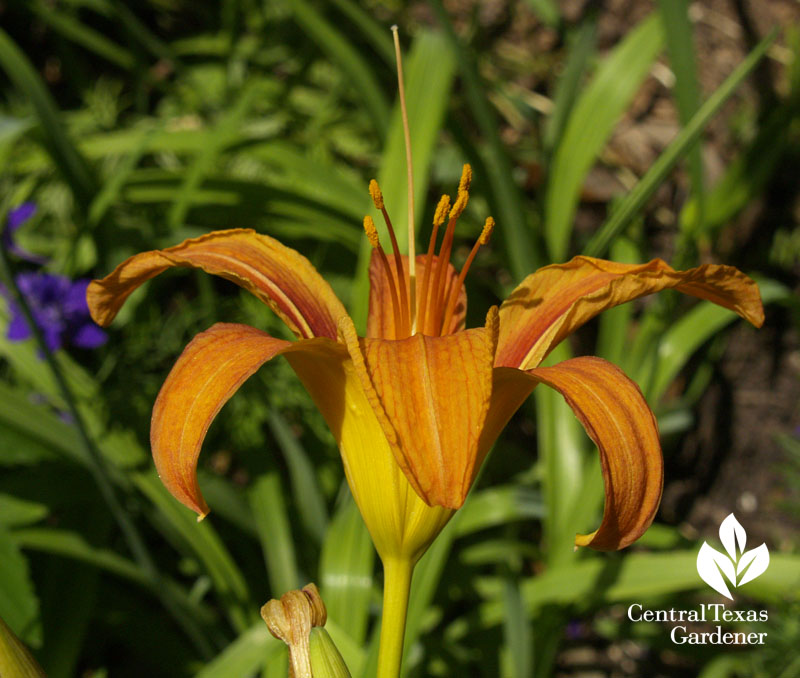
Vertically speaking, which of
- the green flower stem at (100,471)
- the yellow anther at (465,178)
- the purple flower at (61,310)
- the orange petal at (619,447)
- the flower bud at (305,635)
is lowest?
the flower bud at (305,635)

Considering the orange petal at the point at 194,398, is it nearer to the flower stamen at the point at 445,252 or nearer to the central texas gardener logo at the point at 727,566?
the flower stamen at the point at 445,252

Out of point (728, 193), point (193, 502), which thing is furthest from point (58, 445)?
point (728, 193)

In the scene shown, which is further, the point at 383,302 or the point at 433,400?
the point at 383,302

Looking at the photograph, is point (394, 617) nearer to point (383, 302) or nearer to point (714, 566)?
point (383, 302)

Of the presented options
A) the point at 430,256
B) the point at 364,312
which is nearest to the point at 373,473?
the point at 430,256

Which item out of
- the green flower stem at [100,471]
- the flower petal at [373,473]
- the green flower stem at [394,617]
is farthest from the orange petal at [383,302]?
the green flower stem at [100,471]

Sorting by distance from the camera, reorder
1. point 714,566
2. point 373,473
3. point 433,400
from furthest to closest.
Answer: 1. point 714,566
2. point 373,473
3. point 433,400

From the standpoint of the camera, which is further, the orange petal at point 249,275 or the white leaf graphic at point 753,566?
the white leaf graphic at point 753,566
